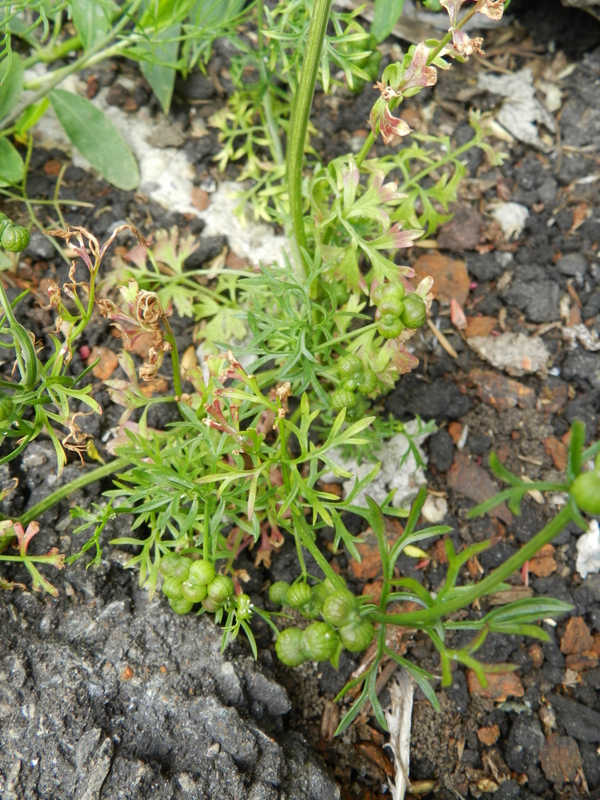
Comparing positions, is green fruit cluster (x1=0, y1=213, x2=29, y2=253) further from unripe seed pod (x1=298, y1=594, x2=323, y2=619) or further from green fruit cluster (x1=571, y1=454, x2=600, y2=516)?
green fruit cluster (x1=571, y1=454, x2=600, y2=516)

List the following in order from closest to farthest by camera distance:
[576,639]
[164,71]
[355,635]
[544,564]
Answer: [355,635], [576,639], [544,564], [164,71]

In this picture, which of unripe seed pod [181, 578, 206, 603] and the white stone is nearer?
unripe seed pod [181, 578, 206, 603]

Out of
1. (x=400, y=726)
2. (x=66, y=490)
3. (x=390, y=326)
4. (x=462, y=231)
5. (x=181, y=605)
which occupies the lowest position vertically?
(x=400, y=726)

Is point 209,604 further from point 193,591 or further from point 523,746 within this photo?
point 523,746

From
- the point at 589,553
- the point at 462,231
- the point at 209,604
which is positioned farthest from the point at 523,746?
the point at 462,231

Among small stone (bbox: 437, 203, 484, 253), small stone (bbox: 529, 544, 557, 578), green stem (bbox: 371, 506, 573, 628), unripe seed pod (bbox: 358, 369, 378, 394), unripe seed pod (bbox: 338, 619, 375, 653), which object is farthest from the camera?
small stone (bbox: 437, 203, 484, 253)

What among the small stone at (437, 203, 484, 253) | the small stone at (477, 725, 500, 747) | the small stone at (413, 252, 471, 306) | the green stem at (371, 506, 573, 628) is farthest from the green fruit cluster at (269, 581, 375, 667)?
the small stone at (437, 203, 484, 253)
